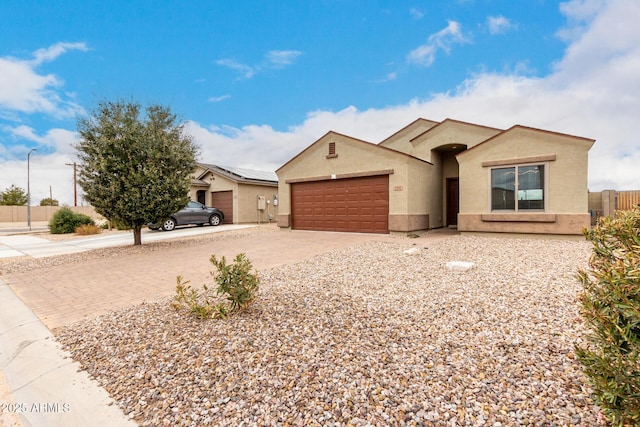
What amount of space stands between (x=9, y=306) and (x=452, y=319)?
666 centimetres

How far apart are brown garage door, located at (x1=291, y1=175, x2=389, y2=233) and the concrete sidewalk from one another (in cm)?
242

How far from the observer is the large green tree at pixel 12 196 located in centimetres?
4062

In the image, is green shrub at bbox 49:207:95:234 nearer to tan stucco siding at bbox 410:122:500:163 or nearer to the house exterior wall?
tan stucco siding at bbox 410:122:500:163

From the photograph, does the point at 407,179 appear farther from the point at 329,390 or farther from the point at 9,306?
the point at 9,306

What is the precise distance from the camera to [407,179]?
38.0 feet

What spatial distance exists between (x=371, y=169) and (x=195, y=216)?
37.7 ft

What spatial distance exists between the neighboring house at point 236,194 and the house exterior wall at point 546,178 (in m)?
13.6

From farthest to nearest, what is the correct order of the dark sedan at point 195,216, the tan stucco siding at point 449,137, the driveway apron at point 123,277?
the dark sedan at point 195,216, the tan stucco siding at point 449,137, the driveway apron at point 123,277

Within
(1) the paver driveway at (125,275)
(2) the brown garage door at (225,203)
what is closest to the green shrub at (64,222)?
(2) the brown garage door at (225,203)

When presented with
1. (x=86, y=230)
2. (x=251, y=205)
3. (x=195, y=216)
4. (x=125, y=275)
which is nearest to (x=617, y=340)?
(x=125, y=275)

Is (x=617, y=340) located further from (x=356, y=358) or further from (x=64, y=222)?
(x=64, y=222)

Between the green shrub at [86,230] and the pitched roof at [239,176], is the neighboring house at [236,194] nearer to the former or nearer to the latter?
the pitched roof at [239,176]

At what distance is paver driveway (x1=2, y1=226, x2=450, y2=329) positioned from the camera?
4.54m

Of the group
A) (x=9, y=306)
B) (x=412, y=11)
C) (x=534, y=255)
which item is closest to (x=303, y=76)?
(x=412, y=11)
